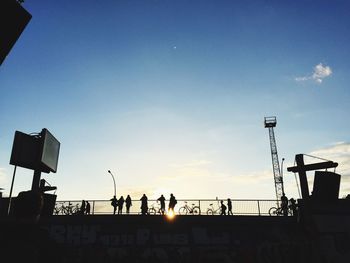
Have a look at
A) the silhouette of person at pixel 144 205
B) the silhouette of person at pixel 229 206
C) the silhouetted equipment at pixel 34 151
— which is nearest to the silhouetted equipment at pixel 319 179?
the silhouette of person at pixel 229 206

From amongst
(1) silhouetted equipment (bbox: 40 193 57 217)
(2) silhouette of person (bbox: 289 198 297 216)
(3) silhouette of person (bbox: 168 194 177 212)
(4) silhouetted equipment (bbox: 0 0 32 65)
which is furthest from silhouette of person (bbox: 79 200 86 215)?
(4) silhouetted equipment (bbox: 0 0 32 65)

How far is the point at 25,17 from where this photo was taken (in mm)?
5566

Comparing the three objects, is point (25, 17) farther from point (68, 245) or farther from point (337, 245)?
point (337, 245)

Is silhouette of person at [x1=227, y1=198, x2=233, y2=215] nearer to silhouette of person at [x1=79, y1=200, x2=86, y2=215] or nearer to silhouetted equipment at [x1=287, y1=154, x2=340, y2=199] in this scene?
silhouetted equipment at [x1=287, y1=154, x2=340, y2=199]

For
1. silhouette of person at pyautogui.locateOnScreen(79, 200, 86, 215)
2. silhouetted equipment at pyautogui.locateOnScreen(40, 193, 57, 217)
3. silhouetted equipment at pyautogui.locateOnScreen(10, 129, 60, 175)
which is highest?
silhouetted equipment at pyautogui.locateOnScreen(10, 129, 60, 175)

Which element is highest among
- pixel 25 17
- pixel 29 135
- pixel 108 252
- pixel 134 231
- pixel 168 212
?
pixel 29 135

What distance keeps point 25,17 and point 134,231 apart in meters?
18.9

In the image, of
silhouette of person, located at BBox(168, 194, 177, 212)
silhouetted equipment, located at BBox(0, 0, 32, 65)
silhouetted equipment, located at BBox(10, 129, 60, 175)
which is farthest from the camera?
silhouette of person, located at BBox(168, 194, 177, 212)

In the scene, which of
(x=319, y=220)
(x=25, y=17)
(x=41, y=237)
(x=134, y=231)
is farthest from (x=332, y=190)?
(x=25, y=17)

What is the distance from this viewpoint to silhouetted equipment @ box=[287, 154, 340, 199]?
696 inches

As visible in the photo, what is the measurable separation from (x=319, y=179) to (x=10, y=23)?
58.6ft

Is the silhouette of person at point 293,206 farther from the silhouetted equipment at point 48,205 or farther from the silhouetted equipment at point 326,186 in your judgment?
the silhouetted equipment at point 48,205

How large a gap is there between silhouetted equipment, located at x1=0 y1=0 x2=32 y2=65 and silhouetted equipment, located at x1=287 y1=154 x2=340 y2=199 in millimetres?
17468

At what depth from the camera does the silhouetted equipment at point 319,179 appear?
696 inches
